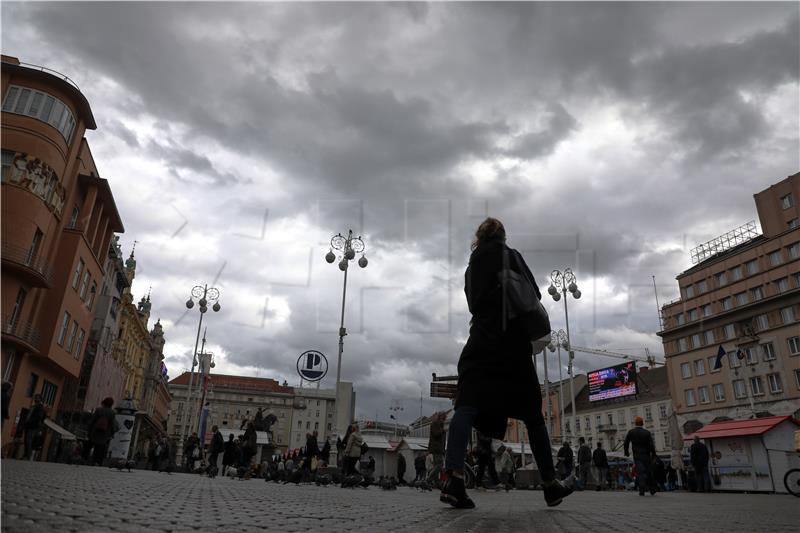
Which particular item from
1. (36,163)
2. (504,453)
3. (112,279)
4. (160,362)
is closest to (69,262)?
(36,163)

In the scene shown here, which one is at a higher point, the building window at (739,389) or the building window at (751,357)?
the building window at (751,357)

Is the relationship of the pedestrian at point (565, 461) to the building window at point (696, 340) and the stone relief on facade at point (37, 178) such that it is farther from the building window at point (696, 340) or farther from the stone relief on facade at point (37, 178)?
the building window at point (696, 340)

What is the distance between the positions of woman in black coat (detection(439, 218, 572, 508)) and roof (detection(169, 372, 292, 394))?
129 meters

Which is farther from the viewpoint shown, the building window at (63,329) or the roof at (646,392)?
the roof at (646,392)

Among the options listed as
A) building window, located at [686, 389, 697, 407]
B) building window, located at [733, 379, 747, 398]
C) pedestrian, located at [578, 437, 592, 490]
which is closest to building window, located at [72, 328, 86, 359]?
pedestrian, located at [578, 437, 592, 490]

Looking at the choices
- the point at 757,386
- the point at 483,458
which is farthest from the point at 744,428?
the point at 757,386

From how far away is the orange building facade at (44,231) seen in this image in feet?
88.5

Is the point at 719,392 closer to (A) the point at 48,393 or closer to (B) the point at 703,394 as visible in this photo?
(B) the point at 703,394

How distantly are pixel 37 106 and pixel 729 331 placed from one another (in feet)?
204

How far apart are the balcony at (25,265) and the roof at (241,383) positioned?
10106cm

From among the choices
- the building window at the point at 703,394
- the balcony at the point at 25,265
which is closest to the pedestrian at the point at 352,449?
the balcony at the point at 25,265

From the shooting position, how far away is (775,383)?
47.8 m

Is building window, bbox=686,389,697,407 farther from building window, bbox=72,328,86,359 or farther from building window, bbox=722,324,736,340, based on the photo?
building window, bbox=72,328,86,359

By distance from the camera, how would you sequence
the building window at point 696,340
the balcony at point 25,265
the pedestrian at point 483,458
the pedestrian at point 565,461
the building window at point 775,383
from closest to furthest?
the pedestrian at point 483,458
the pedestrian at point 565,461
the balcony at point 25,265
the building window at point 775,383
the building window at point 696,340
